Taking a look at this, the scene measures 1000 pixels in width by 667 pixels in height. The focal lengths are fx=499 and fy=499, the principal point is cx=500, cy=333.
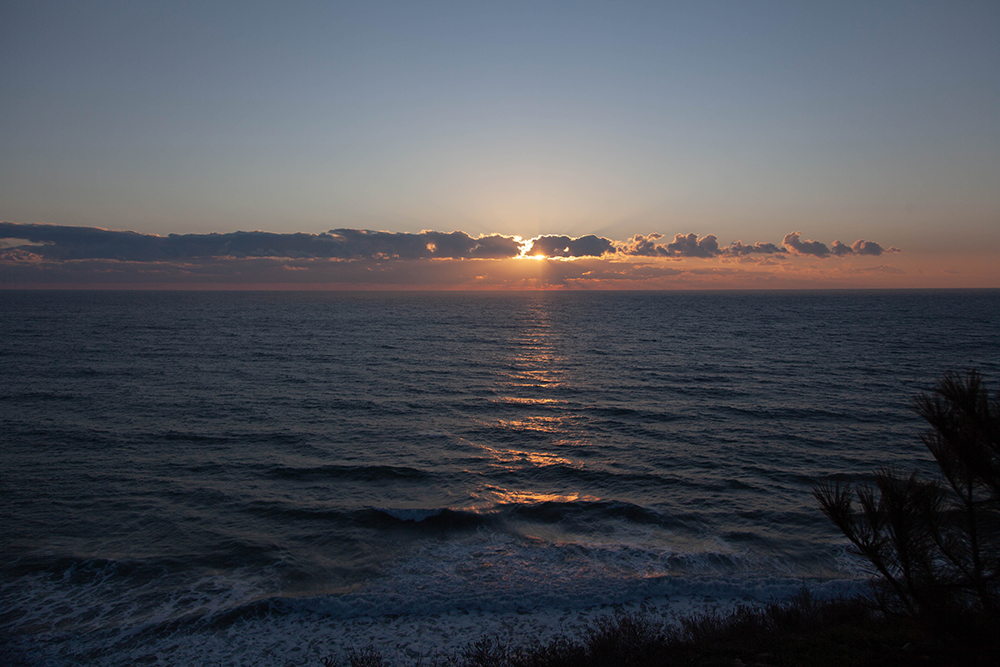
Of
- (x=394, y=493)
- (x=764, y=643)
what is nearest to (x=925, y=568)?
(x=764, y=643)

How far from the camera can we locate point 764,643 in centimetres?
952

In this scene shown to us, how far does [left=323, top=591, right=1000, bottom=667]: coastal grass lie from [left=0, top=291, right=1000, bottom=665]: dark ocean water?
5.06 ft

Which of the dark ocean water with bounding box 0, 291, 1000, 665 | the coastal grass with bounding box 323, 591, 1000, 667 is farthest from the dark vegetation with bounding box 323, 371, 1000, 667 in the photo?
the dark ocean water with bounding box 0, 291, 1000, 665

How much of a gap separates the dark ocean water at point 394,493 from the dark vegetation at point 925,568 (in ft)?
11.3

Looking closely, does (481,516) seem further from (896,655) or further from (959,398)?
(959,398)

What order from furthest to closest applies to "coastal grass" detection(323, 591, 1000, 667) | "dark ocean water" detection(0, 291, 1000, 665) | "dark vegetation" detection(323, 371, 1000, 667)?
"dark ocean water" detection(0, 291, 1000, 665), "coastal grass" detection(323, 591, 1000, 667), "dark vegetation" detection(323, 371, 1000, 667)

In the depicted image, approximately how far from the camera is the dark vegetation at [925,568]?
21.3 feet

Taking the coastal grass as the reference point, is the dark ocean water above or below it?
below

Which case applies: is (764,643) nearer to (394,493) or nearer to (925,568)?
(925,568)

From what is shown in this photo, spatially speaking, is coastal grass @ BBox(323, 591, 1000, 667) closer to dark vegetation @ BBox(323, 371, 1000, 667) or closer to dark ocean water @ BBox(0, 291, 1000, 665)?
dark vegetation @ BBox(323, 371, 1000, 667)

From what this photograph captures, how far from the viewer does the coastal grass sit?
7445mm

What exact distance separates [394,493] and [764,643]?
13587 mm

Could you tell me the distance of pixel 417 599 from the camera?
12766 millimetres

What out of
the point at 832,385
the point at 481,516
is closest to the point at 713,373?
the point at 832,385
